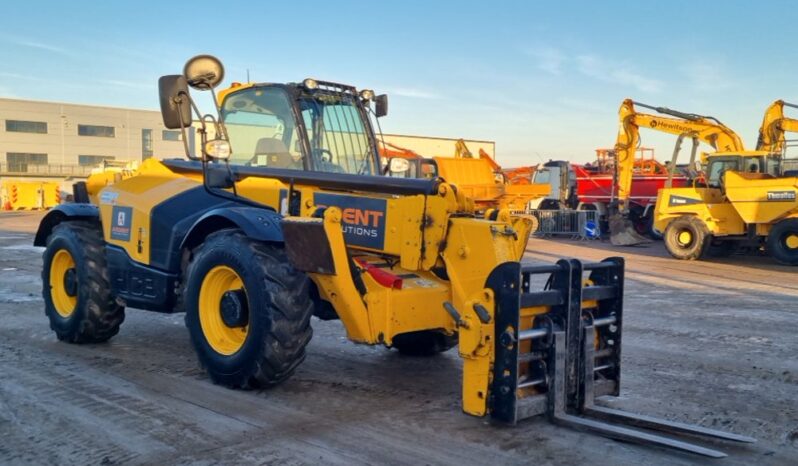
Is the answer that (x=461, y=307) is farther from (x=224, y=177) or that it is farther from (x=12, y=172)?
(x=12, y=172)

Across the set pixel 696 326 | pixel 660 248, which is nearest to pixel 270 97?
pixel 696 326

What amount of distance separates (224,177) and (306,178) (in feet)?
2.59

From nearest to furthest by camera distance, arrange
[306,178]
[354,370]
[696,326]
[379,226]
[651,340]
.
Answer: [379,226]
[306,178]
[354,370]
[651,340]
[696,326]

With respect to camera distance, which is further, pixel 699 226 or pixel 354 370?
pixel 699 226

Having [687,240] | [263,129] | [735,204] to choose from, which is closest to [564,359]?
[263,129]

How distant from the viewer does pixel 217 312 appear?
5.44 metres

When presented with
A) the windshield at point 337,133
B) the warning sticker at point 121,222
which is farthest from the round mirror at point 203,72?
the warning sticker at point 121,222

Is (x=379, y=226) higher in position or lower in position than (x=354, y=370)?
higher

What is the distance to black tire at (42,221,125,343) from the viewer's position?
261 inches

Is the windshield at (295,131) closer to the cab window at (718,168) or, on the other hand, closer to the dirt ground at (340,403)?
the dirt ground at (340,403)

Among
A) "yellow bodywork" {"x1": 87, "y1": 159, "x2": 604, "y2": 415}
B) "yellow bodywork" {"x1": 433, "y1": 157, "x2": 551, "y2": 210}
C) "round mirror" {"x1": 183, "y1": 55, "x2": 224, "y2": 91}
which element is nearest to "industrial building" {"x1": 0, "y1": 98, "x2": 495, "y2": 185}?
"yellow bodywork" {"x1": 433, "y1": 157, "x2": 551, "y2": 210}

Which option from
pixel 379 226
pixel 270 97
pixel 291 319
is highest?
pixel 270 97

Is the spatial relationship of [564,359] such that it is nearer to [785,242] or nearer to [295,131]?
[295,131]

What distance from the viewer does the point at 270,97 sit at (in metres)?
6.21
